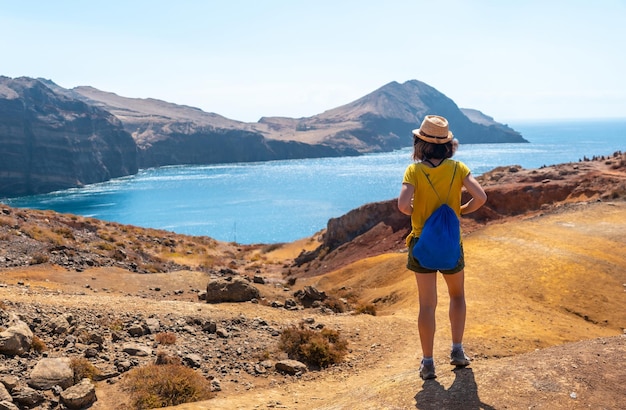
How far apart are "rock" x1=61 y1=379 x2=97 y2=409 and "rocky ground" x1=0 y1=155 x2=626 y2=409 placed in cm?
2

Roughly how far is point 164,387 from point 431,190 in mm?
5271

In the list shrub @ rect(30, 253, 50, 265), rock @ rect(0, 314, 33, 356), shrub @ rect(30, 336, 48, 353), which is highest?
rock @ rect(0, 314, 33, 356)

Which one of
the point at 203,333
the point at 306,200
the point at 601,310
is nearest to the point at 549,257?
the point at 601,310

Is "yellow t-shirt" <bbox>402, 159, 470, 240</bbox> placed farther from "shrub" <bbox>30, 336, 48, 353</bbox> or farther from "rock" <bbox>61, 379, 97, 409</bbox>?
"shrub" <bbox>30, 336, 48, 353</bbox>

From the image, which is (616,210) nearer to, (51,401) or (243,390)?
(243,390)

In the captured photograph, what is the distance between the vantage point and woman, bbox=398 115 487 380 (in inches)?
235

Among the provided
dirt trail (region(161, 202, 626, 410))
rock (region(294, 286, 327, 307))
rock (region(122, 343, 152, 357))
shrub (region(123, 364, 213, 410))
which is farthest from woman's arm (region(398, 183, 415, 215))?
rock (region(294, 286, 327, 307))

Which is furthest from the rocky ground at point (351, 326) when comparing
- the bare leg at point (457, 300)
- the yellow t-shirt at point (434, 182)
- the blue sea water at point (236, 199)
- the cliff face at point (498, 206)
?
the blue sea water at point (236, 199)

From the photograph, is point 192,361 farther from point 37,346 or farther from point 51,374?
point 37,346

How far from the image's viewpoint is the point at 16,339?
346 inches

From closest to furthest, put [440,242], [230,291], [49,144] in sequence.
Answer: [440,242]
[230,291]
[49,144]

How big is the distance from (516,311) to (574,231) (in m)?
10.3

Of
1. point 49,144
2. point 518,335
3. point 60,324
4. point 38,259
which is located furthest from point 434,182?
point 49,144

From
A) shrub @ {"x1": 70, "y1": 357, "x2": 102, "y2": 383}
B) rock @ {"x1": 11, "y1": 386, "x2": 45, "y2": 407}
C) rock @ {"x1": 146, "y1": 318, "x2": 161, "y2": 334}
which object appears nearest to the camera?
rock @ {"x1": 11, "y1": 386, "x2": 45, "y2": 407}
